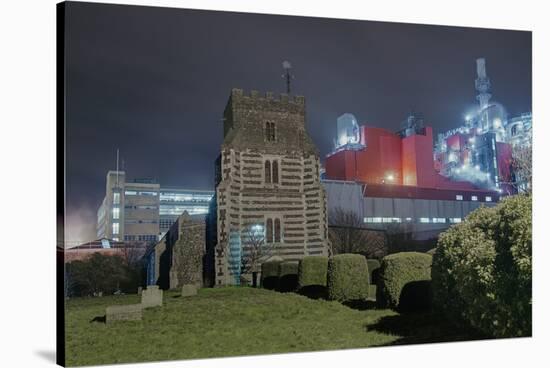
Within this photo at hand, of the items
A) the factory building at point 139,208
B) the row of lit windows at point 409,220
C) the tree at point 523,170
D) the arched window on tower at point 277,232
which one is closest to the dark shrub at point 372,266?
the row of lit windows at point 409,220

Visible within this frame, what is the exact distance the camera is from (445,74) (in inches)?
597

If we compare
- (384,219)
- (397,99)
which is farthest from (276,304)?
(397,99)

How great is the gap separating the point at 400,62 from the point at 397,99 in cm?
93

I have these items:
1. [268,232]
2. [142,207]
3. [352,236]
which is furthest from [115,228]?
[352,236]

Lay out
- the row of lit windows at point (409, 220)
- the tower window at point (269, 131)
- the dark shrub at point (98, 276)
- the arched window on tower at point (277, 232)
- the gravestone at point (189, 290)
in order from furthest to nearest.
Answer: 1. the tower window at point (269, 131)
2. the row of lit windows at point (409, 220)
3. the arched window on tower at point (277, 232)
4. the gravestone at point (189, 290)
5. the dark shrub at point (98, 276)

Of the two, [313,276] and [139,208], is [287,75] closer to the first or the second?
[139,208]

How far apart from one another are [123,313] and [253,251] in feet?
10.8

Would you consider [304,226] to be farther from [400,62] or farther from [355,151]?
[400,62]

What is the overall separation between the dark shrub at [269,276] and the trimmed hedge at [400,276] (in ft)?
7.90

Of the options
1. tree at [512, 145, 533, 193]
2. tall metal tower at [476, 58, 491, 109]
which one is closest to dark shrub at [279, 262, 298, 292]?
tree at [512, 145, 533, 193]

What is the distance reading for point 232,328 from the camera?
1258cm

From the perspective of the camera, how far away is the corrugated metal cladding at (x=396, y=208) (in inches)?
572

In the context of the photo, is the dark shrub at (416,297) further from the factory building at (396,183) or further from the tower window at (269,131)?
the tower window at (269,131)

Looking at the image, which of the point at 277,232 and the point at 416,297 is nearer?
the point at 416,297
